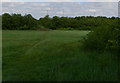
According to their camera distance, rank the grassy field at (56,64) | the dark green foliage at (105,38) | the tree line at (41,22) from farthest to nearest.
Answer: the tree line at (41,22) → the dark green foliage at (105,38) → the grassy field at (56,64)

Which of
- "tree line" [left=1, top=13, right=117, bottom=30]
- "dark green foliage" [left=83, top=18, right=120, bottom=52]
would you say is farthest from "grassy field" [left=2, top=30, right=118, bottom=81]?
"tree line" [left=1, top=13, right=117, bottom=30]

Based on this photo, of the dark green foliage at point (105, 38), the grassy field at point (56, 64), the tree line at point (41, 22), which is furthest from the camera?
the tree line at point (41, 22)

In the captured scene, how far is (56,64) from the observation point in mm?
3729

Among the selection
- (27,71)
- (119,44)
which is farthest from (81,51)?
(27,71)

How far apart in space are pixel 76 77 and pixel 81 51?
922 millimetres

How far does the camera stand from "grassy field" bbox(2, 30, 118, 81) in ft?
11.0

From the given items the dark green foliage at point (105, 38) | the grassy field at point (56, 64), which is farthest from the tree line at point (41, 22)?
the grassy field at point (56, 64)

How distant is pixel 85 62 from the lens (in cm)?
371

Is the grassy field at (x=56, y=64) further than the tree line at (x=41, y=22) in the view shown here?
No

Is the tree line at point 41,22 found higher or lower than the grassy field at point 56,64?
higher

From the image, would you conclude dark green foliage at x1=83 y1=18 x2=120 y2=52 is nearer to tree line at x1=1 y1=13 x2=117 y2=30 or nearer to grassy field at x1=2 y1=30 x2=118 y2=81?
grassy field at x1=2 y1=30 x2=118 y2=81

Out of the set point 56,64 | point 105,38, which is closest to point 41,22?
point 105,38

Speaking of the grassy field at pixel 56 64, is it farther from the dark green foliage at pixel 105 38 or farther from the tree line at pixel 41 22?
the tree line at pixel 41 22

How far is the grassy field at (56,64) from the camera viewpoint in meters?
3.36
